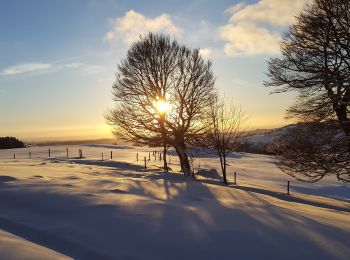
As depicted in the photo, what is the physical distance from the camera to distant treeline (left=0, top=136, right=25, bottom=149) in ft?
194

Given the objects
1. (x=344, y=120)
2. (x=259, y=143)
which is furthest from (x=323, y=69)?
(x=259, y=143)

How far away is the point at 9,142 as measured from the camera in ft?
197

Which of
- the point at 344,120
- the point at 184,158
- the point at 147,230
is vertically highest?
the point at 344,120

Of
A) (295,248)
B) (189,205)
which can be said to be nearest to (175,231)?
(295,248)

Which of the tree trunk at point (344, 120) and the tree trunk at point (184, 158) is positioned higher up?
the tree trunk at point (344, 120)

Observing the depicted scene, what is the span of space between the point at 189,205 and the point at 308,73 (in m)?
8.85

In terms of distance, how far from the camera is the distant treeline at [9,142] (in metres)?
59.2

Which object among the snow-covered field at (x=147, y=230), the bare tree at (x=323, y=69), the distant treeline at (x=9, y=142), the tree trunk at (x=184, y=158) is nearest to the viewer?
the snow-covered field at (x=147, y=230)

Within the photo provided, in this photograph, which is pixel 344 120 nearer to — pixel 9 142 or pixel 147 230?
pixel 147 230

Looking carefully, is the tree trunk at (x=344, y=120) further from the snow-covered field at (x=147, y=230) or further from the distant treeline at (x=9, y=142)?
the distant treeline at (x=9, y=142)

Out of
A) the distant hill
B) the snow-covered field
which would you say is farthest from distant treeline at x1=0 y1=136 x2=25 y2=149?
the snow-covered field

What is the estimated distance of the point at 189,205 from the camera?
29.2 feet

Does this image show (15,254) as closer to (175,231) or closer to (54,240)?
(54,240)

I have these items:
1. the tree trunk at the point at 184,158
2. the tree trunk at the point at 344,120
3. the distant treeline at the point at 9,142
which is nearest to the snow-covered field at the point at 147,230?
the tree trunk at the point at 344,120
